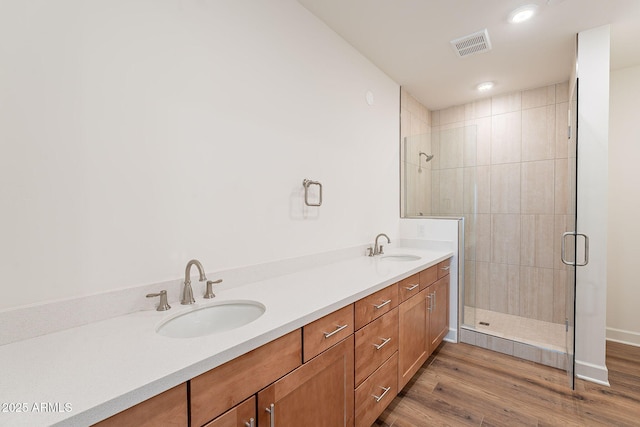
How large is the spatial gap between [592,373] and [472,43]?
2716 mm

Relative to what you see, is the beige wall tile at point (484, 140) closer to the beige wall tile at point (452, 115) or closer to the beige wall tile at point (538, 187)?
the beige wall tile at point (452, 115)

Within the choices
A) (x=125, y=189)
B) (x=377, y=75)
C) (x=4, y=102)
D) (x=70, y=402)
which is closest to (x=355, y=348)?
(x=70, y=402)

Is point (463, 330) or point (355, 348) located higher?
point (355, 348)

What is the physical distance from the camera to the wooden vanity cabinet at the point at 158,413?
0.64 metres

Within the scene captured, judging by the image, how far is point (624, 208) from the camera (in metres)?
2.72

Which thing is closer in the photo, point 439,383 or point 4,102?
point 4,102

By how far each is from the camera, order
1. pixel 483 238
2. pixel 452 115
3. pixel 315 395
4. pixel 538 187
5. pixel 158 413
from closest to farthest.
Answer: pixel 158 413
pixel 315 395
pixel 538 187
pixel 483 238
pixel 452 115

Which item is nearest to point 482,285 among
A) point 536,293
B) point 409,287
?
point 536,293

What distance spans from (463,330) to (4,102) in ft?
11.1

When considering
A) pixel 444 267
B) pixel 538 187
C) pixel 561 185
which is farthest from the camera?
pixel 538 187

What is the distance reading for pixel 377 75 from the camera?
2.74 m

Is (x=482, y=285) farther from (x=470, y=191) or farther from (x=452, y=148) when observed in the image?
(x=452, y=148)

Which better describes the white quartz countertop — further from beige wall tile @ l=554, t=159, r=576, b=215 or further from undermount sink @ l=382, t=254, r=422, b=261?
beige wall tile @ l=554, t=159, r=576, b=215

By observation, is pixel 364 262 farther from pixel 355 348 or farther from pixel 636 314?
pixel 636 314
